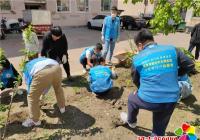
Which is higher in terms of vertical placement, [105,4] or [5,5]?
[105,4]

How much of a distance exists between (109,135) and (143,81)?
1.32 m

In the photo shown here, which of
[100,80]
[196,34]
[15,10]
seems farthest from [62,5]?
[100,80]

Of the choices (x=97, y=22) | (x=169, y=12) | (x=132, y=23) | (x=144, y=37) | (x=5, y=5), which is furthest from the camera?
(x=132, y=23)

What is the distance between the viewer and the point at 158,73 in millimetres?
2654

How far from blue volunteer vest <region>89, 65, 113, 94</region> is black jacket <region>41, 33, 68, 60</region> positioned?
962 mm

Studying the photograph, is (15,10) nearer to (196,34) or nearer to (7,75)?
(196,34)

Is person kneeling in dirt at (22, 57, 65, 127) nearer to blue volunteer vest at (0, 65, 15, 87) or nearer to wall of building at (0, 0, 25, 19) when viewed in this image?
blue volunteer vest at (0, 65, 15, 87)

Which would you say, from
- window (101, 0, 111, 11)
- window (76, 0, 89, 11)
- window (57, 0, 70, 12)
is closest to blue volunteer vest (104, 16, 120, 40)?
window (57, 0, 70, 12)

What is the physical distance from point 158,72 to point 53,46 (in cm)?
308

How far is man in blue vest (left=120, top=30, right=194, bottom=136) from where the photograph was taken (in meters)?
2.65

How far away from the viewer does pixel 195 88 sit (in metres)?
5.65

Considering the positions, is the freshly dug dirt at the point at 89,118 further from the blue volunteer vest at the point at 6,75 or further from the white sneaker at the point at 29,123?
the blue volunteer vest at the point at 6,75

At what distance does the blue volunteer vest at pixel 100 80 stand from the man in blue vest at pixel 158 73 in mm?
1827

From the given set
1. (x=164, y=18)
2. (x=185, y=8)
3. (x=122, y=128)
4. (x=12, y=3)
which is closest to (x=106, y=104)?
(x=122, y=128)
